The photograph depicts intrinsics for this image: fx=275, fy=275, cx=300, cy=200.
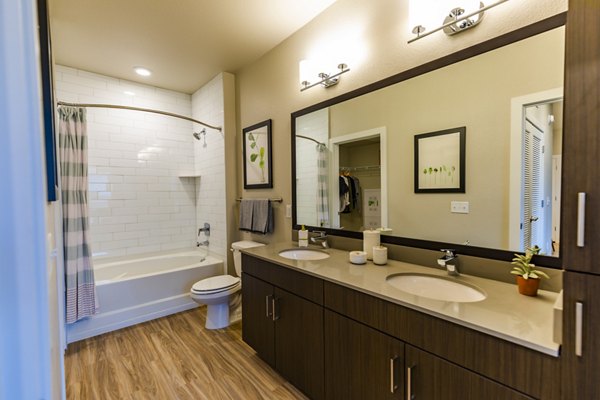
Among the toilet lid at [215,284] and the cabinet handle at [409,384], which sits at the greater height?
the cabinet handle at [409,384]

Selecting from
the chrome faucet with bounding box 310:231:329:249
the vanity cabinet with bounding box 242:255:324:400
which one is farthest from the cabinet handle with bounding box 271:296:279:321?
the chrome faucet with bounding box 310:231:329:249

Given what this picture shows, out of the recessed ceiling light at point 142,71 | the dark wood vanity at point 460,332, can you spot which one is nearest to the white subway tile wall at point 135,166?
the recessed ceiling light at point 142,71

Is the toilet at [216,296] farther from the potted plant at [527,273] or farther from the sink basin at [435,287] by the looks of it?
the potted plant at [527,273]

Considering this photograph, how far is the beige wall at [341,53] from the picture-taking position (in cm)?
133

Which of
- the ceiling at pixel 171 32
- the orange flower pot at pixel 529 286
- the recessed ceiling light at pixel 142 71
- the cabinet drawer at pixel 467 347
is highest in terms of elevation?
the ceiling at pixel 171 32

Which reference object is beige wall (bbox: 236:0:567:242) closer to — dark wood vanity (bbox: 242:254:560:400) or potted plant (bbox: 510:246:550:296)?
dark wood vanity (bbox: 242:254:560:400)

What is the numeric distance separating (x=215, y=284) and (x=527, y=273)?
2332 millimetres

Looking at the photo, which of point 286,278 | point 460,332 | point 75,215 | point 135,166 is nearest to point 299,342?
point 286,278

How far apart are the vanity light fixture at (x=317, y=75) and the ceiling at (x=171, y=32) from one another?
0.38 metres

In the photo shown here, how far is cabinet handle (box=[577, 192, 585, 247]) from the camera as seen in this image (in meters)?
0.73

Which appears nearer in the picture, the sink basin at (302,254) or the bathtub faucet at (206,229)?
the sink basin at (302,254)

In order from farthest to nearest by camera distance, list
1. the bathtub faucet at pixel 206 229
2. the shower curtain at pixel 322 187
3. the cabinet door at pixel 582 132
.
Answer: the bathtub faucet at pixel 206 229 < the shower curtain at pixel 322 187 < the cabinet door at pixel 582 132

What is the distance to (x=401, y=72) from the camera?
1.67m

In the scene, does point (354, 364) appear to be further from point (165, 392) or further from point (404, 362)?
point (165, 392)
